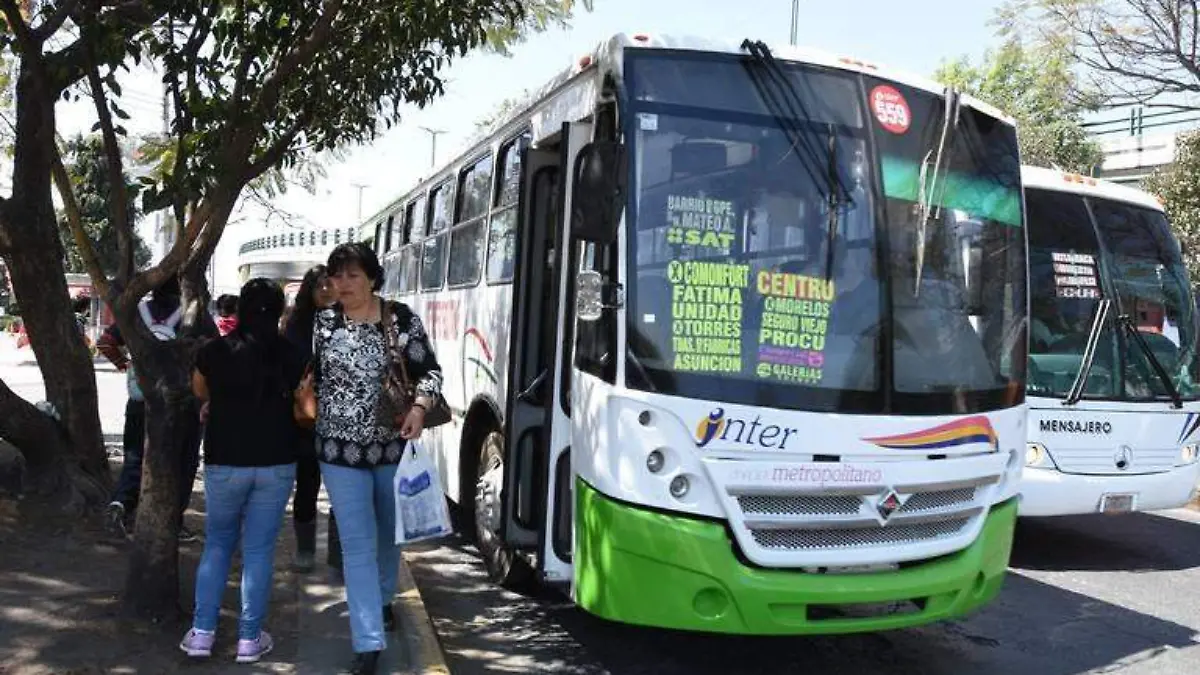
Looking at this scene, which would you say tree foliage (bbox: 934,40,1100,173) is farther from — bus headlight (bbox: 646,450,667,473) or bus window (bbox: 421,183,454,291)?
bus headlight (bbox: 646,450,667,473)

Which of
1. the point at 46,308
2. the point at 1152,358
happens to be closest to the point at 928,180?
the point at 1152,358

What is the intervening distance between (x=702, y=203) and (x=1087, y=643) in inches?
136

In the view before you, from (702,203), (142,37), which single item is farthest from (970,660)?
(142,37)

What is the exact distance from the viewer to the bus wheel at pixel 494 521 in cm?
552

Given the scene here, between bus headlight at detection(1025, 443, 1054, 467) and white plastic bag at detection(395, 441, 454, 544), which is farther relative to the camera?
bus headlight at detection(1025, 443, 1054, 467)

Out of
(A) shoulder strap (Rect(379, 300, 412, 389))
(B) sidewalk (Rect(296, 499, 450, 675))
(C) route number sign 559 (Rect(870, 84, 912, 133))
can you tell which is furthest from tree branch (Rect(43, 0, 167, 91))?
(C) route number sign 559 (Rect(870, 84, 912, 133))

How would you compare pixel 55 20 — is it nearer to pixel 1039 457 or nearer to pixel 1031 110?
pixel 1039 457

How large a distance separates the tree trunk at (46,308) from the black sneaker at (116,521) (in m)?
0.32

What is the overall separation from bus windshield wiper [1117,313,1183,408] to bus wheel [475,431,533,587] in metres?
4.91

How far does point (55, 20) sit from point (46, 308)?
6.05ft

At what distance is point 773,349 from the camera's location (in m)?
4.17

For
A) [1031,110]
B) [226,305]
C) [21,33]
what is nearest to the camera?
[21,33]

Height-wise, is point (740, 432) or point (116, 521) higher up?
point (740, 432)

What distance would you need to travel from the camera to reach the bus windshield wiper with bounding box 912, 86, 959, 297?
14.7 ft
